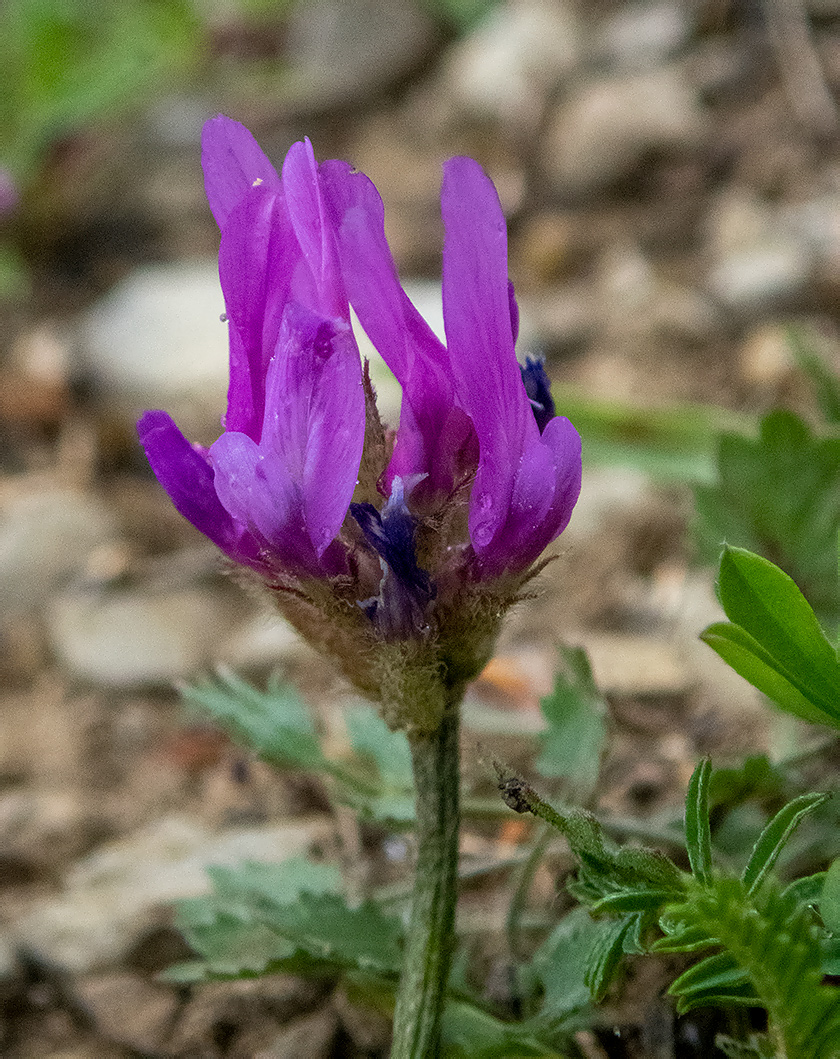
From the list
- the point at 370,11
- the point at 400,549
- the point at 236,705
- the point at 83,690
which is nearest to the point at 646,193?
the point at 370,11

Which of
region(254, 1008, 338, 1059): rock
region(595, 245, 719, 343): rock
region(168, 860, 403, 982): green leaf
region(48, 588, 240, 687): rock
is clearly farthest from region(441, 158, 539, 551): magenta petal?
region(595, 245, 719, 343): rock

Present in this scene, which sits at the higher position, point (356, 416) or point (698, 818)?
point (356, 416)

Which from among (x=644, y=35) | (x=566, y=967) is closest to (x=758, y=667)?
(x=566, y=967)

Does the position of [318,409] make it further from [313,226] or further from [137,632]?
[137,632]

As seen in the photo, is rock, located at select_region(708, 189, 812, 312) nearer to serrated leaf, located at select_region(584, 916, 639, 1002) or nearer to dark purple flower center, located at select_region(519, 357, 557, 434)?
dark purple flower center, located at select_region(519, 357, 557, 434)

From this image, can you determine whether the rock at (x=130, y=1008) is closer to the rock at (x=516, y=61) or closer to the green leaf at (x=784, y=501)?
the green leaf at (x=784, y=501)
